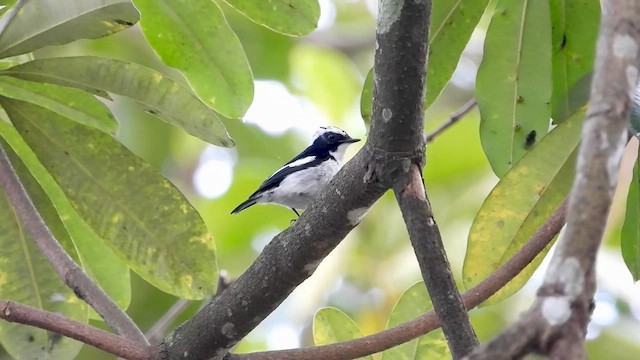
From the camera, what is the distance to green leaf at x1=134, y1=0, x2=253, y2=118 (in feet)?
9.03

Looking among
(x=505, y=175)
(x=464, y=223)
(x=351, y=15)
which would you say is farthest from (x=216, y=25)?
(x=351, y=15)

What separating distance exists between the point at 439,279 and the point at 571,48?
124cm

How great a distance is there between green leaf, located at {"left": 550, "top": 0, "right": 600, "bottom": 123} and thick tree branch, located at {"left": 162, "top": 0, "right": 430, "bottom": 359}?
3.41 ft

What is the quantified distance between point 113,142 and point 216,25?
0.47 meters

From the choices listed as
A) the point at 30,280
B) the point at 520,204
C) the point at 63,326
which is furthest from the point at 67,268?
the point at 520,204

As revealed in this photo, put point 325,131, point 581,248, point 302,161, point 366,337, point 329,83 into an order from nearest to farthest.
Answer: point 581,248, point 366,337, point 302,161, point 325,131, point 329,83

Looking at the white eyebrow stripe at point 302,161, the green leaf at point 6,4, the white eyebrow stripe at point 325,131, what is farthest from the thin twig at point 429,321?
the white eyebrow stripe at point 325,131

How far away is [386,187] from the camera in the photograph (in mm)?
1926

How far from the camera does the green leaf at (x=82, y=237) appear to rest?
2.92m

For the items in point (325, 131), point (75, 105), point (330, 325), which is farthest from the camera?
point (325, 131)

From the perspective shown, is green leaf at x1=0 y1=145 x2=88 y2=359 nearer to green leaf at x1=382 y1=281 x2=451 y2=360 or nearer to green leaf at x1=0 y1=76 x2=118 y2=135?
green leaf at x1=0 y1=76 x2=118 y2=135

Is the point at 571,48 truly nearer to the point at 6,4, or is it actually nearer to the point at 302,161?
the point at 6,4

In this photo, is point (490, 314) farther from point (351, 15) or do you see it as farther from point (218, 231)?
point (351, 15)

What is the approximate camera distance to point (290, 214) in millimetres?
5141
